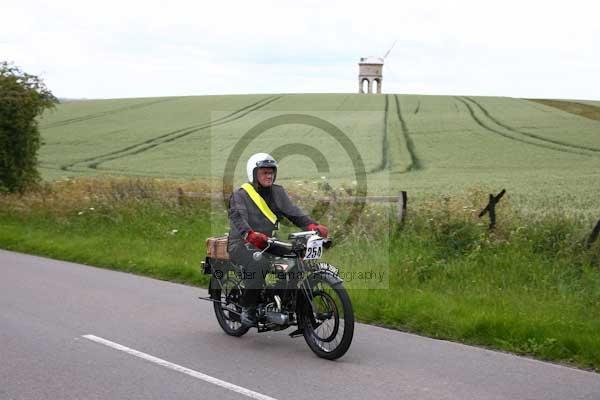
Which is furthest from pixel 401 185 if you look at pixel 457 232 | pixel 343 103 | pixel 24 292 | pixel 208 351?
pixel 343 103

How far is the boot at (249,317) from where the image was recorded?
7293 millimetres

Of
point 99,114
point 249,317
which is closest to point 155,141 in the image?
point 99,114

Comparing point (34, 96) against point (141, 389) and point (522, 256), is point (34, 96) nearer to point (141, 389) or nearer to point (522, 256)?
point (522, 256)

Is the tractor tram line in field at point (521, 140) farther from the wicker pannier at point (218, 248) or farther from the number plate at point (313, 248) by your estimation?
the number plate at point (313, 248)

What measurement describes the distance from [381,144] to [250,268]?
25.2 m

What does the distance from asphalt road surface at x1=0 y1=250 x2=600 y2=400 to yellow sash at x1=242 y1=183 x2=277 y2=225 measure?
132 cm

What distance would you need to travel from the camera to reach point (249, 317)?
7.34m

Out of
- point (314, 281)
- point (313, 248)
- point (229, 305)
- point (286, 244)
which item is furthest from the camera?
point (229, 305)

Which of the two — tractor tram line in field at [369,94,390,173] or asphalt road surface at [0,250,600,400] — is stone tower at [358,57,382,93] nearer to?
tractor tram line in field at [369,94,390,173]

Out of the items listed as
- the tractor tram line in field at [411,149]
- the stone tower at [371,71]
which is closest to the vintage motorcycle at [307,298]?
the tractor tram line in field at [411,149]

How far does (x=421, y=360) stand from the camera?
6.54 meters

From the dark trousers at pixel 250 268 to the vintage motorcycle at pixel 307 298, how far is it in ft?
0.18

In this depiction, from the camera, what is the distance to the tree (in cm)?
2077

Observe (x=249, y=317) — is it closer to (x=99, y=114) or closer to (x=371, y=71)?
(x=99, y=114)
